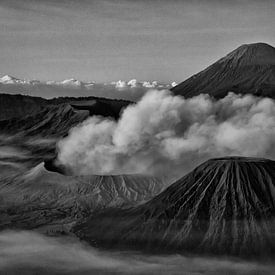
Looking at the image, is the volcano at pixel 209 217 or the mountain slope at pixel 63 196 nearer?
the volcano at pixel 209 217

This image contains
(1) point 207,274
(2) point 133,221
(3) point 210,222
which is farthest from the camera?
(2) point 133,221

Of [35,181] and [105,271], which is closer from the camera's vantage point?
[105,271]

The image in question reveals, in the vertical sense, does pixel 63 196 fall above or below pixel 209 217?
below

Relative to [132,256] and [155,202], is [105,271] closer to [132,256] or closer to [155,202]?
[132,256]

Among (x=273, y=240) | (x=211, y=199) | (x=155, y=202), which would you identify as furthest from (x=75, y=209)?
(x=273, y=240)

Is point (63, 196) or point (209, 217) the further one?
point (63, 196)
